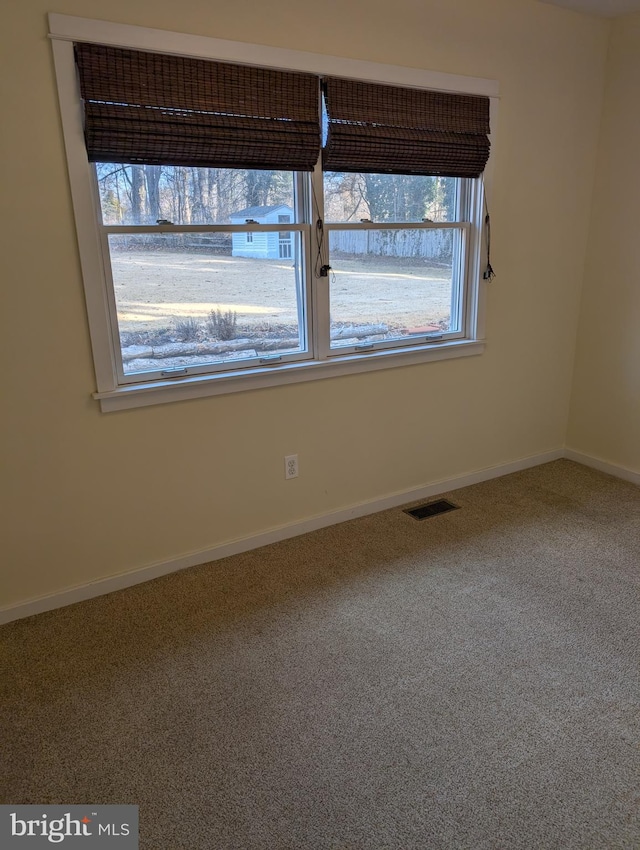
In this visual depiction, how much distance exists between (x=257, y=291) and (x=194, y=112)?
2.46ft

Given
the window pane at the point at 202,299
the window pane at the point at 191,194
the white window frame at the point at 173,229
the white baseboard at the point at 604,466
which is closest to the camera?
the white window frame at the point at 173,229

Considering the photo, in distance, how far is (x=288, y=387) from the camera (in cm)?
282

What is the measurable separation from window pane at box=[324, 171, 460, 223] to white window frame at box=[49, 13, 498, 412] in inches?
6.0

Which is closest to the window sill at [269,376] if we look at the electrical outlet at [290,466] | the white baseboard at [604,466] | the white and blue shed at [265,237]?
the electrical outlet at [290,466]

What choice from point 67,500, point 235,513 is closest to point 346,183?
point 235,513

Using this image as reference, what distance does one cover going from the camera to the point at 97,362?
233cm

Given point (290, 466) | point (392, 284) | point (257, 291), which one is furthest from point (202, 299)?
point (392, 284)

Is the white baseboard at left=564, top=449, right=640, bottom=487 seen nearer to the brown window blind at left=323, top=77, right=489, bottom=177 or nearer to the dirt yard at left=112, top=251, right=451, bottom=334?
the dirt yard at left=112, top=251, right=451, bottom=334

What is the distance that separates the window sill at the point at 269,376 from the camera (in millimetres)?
2432

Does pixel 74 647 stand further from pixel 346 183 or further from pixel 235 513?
pixel 346 183

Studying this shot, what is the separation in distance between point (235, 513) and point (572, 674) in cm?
157

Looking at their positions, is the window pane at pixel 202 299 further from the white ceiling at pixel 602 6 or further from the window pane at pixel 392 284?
the white ceiling at pixel 602 6

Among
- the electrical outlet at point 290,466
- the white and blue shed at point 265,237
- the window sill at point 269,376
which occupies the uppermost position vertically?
the white and blue shed at point 265,237

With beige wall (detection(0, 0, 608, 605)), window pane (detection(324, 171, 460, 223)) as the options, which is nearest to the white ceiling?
beige wall (detection(0, 0, 608, 605))
